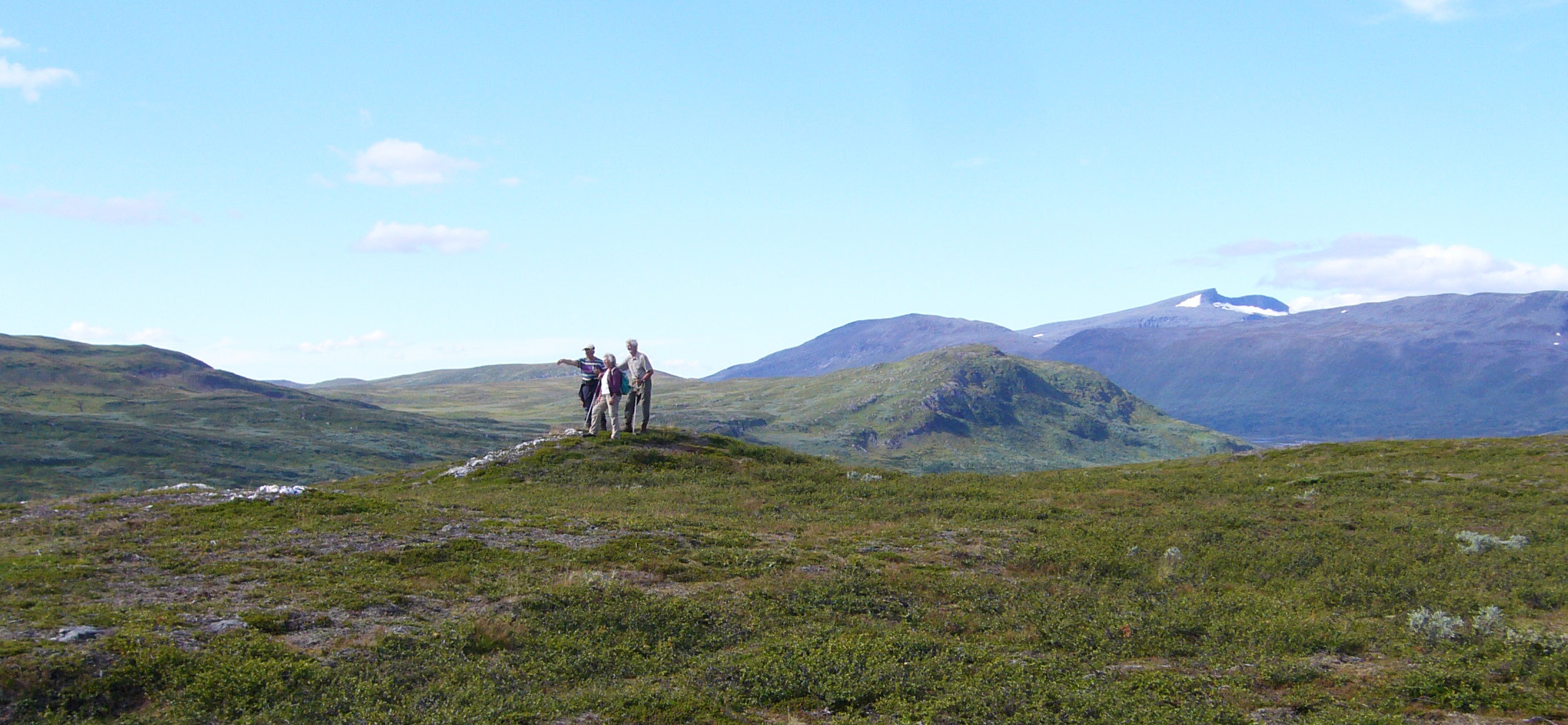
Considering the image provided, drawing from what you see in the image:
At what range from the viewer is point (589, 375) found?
43656 millimetres

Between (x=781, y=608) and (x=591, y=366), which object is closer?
(x=781, y=608)

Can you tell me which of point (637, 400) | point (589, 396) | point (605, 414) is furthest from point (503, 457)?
point (637, 400)

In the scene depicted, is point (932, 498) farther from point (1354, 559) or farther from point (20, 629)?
point (20, 629)

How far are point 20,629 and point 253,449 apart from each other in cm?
19087

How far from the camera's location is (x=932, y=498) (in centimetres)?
3406

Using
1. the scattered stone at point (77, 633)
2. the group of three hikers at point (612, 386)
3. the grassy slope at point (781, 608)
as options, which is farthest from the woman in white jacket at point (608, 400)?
the scattered stone at point (77, 633)

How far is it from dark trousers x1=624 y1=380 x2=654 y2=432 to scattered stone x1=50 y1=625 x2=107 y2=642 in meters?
28.4

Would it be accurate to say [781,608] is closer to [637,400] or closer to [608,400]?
[608,400]

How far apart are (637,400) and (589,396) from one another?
309 cm

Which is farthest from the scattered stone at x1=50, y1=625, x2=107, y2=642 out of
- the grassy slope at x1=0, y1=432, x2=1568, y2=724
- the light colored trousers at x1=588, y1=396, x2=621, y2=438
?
the light colored trousers at x1=588, y1=396, x2=621, y2=438

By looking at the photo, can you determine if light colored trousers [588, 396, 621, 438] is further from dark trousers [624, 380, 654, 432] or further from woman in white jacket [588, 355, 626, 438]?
dark trousers [624, 380, 654, 432]

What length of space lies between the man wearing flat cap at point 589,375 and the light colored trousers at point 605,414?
12 cm

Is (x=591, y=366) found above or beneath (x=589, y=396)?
above

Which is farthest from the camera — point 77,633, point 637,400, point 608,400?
point 637,400
